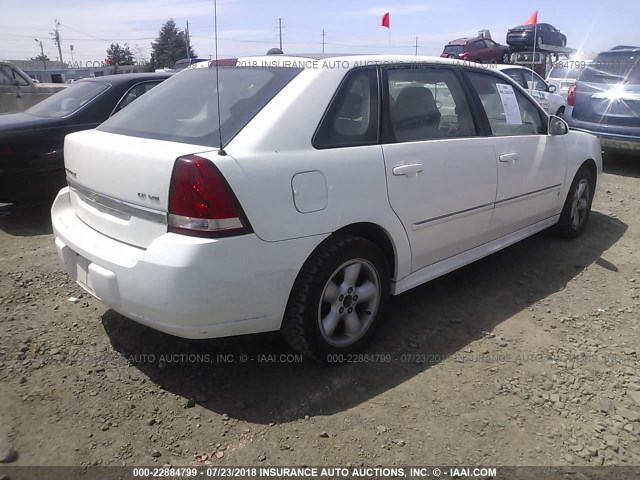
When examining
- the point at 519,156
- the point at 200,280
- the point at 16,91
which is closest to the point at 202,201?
the point at 200,280

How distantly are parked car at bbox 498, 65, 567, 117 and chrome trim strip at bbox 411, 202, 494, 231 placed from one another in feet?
26.0

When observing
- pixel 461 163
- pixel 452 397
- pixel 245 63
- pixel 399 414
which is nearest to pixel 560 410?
pixel 452 397

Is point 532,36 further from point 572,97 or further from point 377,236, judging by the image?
point 377,236

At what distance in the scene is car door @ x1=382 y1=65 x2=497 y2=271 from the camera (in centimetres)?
297

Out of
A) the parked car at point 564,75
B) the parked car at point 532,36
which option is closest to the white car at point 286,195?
the parked car at point 564,75

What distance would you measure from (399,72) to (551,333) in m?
1.86

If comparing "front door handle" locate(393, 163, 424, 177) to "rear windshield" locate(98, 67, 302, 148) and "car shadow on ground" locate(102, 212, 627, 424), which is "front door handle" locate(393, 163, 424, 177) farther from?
"car shadow on ground" locate(102, 212, 627, 424)

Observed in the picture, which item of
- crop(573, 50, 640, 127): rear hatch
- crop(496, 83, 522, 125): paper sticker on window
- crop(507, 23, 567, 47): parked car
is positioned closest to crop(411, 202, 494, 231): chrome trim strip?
crop(496, 83, 522, 125): paper sticker on window

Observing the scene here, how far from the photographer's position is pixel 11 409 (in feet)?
8.26

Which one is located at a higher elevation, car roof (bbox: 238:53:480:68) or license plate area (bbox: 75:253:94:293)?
car roof (bbox: 238:53:480:68)

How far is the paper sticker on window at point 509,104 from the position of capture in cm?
390

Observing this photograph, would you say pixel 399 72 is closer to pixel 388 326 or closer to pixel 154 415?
pixel 388 326

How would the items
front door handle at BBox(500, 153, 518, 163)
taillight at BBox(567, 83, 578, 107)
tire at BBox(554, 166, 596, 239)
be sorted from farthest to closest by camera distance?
taillight at BBox(567, 83, 578, 107)
tire at BBox(554, 166, 596, 239)
front door handle at BBox(500, 153, 518, 163)

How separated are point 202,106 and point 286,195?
803 millimetres
